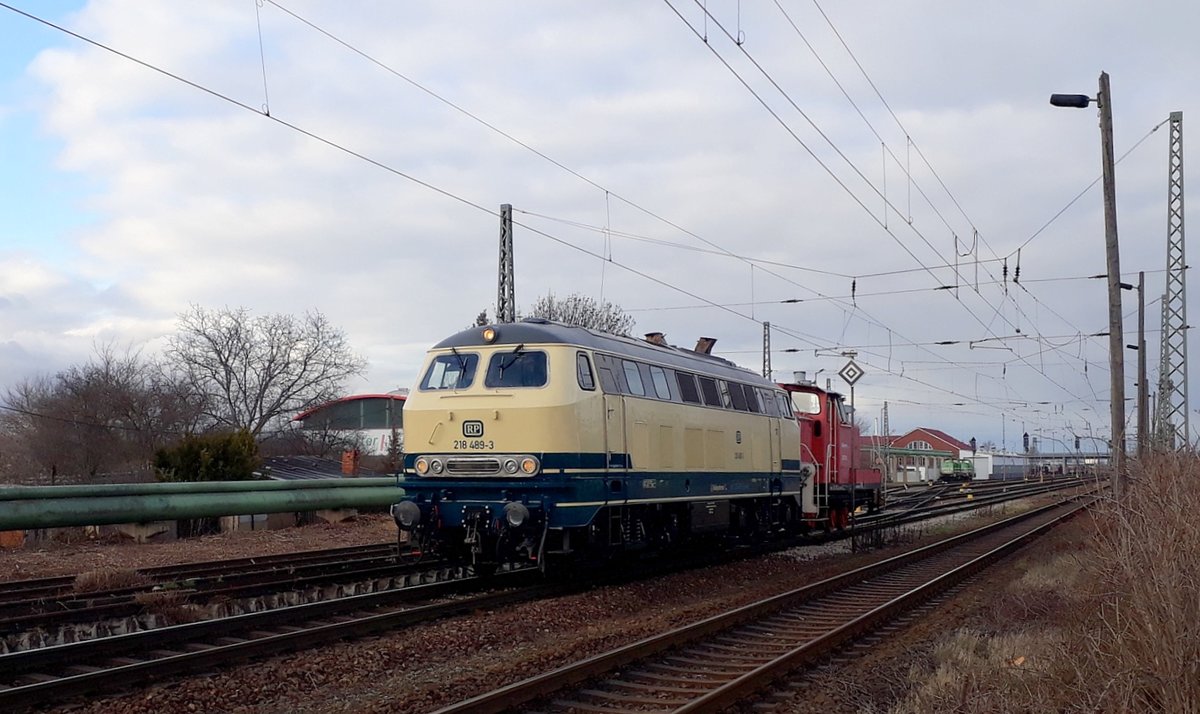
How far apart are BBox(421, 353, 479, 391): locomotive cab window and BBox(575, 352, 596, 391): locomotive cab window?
1463 mm

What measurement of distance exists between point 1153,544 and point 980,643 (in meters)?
3.89

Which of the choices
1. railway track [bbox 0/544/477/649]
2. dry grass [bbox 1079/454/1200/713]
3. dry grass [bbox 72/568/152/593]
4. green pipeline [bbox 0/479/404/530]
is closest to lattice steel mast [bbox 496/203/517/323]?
green pipeline [bbox 0/479/404/530]

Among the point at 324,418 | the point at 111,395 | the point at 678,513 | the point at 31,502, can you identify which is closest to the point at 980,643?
the point at 678,513

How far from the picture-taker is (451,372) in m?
13.9

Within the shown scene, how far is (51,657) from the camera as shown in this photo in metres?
8.30

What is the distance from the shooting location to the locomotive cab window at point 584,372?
13119mm

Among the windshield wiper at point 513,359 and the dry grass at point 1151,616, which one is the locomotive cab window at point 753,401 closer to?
the windshield wiper at point 513,359

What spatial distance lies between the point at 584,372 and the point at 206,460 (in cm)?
1355

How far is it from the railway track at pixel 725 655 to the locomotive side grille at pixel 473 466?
350 centimetres

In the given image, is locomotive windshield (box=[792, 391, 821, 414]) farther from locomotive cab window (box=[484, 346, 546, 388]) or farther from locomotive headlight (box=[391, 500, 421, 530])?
locomotive headlight (box=[391, 500, 421, 530])

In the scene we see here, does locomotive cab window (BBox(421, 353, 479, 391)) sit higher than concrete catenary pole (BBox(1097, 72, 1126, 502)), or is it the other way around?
concrete catenary pole (BBox(1097, 72, 1126, 502))

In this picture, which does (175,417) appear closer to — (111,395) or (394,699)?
(111,395)

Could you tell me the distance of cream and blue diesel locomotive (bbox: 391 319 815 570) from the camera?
12656 mm

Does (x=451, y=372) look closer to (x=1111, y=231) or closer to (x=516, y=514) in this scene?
(x=516, y=514)
